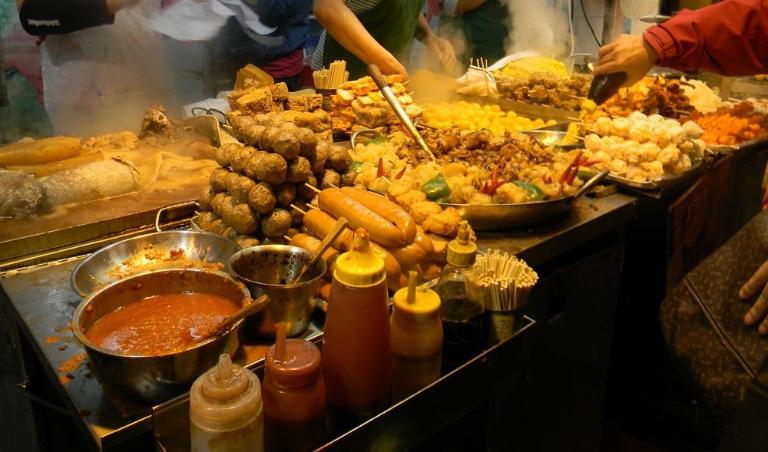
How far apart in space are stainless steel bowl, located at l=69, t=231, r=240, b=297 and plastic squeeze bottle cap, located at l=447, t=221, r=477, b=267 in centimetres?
74

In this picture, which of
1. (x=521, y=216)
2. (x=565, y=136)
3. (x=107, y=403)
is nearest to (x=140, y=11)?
(x=565, y=136)

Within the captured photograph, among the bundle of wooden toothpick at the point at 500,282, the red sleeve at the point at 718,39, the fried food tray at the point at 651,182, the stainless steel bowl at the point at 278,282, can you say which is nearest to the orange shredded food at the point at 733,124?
the red sleeve at the point at 718,39

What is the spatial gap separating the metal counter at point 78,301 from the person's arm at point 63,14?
3350 mm

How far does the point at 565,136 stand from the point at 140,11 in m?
4.47

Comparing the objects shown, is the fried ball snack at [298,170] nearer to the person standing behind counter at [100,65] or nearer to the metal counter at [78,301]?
the metal counter at [78,301]

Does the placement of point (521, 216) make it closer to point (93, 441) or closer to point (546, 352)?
point (546, 352)

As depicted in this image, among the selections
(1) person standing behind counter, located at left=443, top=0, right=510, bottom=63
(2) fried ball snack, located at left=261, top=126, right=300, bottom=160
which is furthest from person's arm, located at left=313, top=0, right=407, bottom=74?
(1) person standing behind counter, located at left=443, top=0, right=510, bottom=63

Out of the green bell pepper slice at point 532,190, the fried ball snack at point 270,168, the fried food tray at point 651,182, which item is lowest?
the fried food tray at point 651,182

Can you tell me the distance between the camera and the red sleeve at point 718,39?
353cm

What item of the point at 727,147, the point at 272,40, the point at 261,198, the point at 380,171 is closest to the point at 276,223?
the point at 261,198

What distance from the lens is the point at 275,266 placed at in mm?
1745

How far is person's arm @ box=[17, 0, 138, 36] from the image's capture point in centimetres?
450

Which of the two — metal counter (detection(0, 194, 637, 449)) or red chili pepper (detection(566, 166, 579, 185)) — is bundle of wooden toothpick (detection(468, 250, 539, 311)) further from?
red chili pepper (detection(566, 166, 579, 185))

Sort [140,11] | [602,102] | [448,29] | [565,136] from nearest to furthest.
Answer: [565,136] → [602,102] → [140,11] → [448,29]
